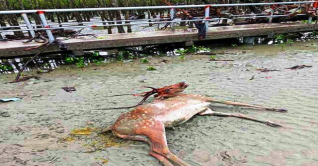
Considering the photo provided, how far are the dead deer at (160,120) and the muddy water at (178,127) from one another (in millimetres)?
100

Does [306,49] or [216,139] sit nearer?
[216,139]

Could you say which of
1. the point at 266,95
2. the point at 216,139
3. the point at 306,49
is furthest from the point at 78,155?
the point at 306,49

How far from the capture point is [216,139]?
9.11ft

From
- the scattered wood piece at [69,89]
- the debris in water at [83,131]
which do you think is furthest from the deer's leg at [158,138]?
the scattered wood piece at [69,89]

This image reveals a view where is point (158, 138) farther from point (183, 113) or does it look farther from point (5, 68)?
point (5, 68)

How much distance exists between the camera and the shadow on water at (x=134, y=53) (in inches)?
261

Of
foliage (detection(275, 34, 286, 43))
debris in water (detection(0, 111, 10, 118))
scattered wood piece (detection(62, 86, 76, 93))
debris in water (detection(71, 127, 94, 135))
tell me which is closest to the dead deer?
debris in water (detection(71, 127, 94, 135))

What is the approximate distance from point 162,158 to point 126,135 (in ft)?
2.04

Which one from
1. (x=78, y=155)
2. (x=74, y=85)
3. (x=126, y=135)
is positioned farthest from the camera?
(x=74, y=85)

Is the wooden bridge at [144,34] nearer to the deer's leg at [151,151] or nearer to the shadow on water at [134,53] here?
the shadow on water at [134,53]

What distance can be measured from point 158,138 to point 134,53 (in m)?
5.69

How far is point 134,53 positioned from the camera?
7.88 metres

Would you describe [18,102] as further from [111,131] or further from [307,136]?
[307,136]

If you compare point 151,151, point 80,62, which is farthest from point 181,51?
point 151,151
